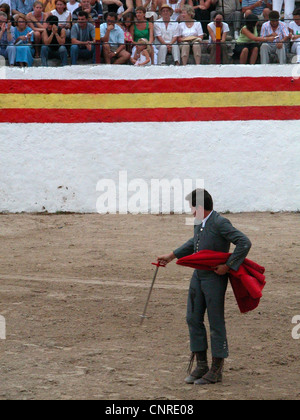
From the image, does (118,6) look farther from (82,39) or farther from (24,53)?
(24,53)

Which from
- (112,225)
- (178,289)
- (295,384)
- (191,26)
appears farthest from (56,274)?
(191,26)

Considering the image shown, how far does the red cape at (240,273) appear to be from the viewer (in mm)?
6574

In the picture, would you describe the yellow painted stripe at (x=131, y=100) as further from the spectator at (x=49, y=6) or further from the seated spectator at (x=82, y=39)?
the spectator at (x=49, y=6)

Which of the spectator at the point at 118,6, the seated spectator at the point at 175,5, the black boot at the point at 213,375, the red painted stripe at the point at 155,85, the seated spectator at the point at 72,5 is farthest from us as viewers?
the seated spectator at the point at 72,5

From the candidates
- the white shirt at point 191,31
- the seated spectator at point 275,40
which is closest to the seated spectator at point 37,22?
the white shirt at point 191,31

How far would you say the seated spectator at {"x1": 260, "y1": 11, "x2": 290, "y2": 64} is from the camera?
14.8m

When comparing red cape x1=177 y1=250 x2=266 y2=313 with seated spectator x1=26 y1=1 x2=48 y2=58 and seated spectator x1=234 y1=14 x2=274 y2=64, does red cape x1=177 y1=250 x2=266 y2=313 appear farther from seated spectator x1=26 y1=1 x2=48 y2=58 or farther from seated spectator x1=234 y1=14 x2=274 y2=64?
seated spectator x1=26 y1=1 x2=48 y2=58

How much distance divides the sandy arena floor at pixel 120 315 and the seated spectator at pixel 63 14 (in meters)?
3.73

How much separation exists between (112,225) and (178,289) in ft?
13.3

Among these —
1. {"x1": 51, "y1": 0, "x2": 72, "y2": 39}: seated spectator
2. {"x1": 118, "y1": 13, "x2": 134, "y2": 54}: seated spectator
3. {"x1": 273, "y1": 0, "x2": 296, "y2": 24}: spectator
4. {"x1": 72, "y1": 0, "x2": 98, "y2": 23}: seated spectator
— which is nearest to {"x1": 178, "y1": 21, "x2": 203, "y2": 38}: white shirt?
{"x1": 118, "y1": 13, "x2": 134, "y2": 54}: seated spectator

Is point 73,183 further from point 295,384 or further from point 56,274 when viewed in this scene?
point 295,384

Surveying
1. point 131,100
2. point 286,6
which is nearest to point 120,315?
point 131,100

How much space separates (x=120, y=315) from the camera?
351 inches

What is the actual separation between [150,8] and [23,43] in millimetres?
2737
